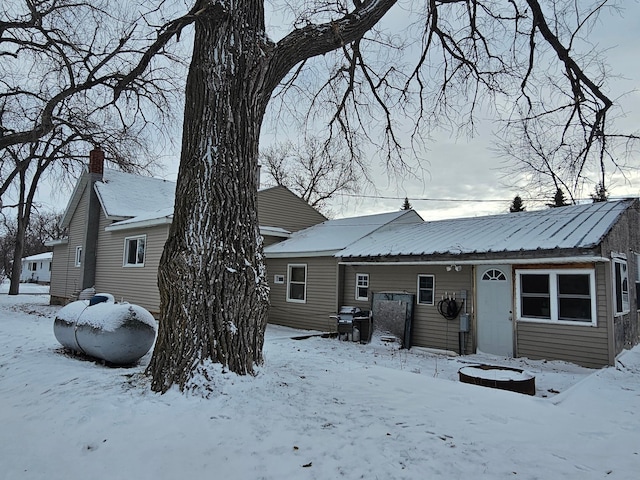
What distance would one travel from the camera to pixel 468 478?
9.91 feet

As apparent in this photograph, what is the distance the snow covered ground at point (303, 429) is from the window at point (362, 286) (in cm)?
701

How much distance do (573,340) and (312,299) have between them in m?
7.53

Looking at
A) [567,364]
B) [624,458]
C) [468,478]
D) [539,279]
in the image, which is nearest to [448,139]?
[539,279]

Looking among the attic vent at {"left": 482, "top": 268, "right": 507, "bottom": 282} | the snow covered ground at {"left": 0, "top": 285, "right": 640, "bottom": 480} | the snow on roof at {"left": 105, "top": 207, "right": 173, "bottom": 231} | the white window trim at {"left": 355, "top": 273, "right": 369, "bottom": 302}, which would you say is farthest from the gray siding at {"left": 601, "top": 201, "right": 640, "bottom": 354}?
the snow on roof at {"left": 105, "top": 207, "right": 173, "bottom": 231}

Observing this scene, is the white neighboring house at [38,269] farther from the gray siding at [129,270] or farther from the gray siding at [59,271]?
the gray siding at [129,270]

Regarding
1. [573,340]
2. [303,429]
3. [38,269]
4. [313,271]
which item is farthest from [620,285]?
[38,269]

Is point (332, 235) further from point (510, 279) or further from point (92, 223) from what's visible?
point (92, 223)

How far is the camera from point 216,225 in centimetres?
480

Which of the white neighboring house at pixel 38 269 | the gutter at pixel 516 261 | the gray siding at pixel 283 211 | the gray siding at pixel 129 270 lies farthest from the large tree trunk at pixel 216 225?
the white neighboring house at pixel 38 269

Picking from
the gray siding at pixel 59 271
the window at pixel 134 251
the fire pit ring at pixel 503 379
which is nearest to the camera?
the fire pit ring at pixel 503 379

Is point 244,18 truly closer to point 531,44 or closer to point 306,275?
point 531,44

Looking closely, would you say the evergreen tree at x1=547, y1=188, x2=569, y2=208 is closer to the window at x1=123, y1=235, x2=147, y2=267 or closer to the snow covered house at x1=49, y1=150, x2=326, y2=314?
the snow covered house at x1=49, y1=150, x2=326, y2=314

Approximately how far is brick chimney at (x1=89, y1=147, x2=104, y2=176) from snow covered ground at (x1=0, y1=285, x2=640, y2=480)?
48.9ft

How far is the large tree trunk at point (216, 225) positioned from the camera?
459 cm
